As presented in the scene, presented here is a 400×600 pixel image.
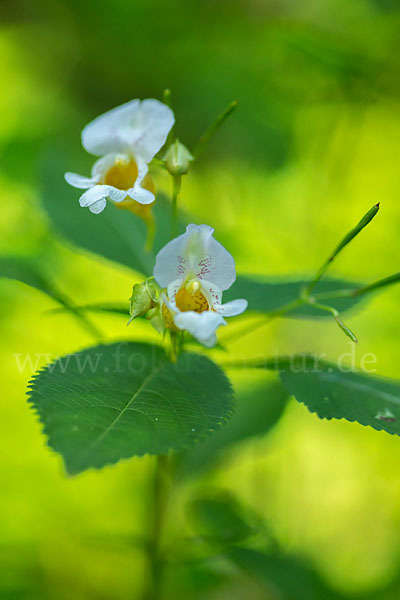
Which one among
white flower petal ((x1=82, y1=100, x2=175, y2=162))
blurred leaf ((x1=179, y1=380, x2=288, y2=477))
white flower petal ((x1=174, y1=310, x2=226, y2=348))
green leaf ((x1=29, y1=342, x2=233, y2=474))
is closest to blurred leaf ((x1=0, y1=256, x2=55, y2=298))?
green leaf ((x1=29, y1=342, x2=233, y2=474))

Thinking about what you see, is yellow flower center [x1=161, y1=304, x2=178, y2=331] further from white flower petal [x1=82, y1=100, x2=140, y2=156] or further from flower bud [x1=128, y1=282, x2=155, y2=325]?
white flower petal [x1=82, y1=100, x2=140, y2=156]

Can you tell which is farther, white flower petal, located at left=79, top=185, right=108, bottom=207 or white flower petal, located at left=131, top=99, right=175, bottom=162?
white flower petal, located at left=131, top=99, right=175, bottom=162

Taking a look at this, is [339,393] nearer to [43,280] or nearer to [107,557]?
[43,280]

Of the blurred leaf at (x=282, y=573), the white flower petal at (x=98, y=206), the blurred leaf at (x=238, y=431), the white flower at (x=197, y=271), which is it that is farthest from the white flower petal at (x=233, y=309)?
the blurred leaf at (x=282, y=573)

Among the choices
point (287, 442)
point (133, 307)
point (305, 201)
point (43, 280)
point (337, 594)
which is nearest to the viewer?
point (133, 307)

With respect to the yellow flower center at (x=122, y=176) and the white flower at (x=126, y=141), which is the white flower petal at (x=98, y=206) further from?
the yellow flower center at (x=122, y=176)

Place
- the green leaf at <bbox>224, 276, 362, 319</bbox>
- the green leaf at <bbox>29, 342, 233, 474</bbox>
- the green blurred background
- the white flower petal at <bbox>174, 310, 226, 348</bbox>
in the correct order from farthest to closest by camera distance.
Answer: the green blurred background, the green leaf at <bbox>224, 276, 362, 319</bbox>, the white flower petal at <bbox>174, 310, 226, 348</bbox>, the green leaf at <bbox>29, 342, 233, 474</bbox>

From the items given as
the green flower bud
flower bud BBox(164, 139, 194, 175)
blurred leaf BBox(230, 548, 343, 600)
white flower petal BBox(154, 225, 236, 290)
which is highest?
flower bud BBox(164, 139, 194, 175)

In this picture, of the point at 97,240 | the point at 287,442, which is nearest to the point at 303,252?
the point at 287,442
